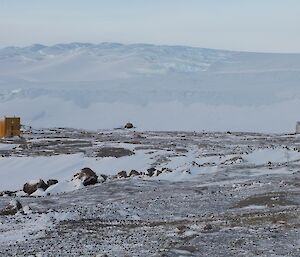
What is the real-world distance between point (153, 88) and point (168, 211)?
329 ft

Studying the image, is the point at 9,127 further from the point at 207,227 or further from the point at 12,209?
the point at 207,227

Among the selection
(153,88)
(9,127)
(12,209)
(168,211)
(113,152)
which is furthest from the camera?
(153,88)

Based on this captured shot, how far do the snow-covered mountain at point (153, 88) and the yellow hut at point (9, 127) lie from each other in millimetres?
37541

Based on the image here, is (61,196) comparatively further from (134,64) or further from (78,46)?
(78,46)

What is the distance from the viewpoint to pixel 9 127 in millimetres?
48125

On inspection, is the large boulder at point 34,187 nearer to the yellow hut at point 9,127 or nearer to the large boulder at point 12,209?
the large boulder at point 12,209

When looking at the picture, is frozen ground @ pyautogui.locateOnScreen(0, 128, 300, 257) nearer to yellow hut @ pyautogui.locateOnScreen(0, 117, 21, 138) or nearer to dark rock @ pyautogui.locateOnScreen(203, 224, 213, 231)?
dark rock @ pyautogui.locateOnScreen(203, 224, 213, 231)

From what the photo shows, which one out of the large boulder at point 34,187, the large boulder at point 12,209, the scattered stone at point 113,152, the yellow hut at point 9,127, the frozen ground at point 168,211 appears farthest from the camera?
the yellow hut at point 9,127

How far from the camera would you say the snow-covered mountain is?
308 feet

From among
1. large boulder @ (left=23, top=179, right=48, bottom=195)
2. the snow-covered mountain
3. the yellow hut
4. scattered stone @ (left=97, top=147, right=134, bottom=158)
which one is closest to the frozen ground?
large boulder @ (left=23, top=179, right=48, bottom=195)

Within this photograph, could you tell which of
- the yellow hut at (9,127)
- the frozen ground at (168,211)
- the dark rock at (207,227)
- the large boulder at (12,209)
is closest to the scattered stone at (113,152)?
the frozen ground at (168,211)

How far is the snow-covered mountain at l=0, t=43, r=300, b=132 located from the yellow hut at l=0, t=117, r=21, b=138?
37541mm

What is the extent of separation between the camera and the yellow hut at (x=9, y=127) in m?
48.0

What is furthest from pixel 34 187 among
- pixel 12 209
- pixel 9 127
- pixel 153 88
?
pixel 153 88
